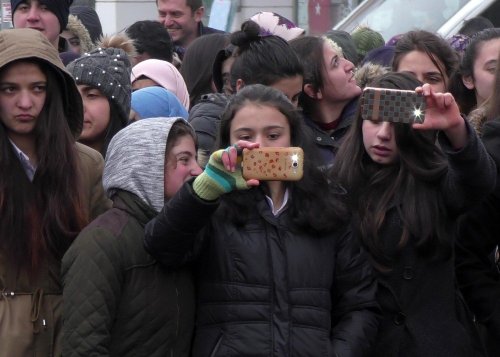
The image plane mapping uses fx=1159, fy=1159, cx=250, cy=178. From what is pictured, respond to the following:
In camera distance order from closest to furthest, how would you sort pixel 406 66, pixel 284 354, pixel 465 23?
pixel 284 354, pixel 406 66, pixel 465 23

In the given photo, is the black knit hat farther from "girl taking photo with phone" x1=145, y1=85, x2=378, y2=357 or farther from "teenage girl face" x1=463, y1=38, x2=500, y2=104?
"teenage girl face" x1=463, y1=38, x2=500, y2=104

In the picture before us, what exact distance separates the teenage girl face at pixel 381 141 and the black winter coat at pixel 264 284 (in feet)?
1.46

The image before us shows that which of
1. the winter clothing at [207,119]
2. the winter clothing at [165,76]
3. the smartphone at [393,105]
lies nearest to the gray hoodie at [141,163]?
the winter clothing at [207,119]

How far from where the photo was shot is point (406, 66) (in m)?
5.66

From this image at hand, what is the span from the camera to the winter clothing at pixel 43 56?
4.18 meters

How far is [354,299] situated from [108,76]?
1723 millimetres

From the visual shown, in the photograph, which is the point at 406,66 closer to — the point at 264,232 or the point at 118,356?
the point at 264,232

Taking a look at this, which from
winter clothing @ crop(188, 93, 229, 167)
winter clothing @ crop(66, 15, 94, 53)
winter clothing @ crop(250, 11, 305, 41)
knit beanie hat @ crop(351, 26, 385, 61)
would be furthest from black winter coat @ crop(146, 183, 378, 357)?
knit beanie hat @ crop(351, 26, 385, 61)

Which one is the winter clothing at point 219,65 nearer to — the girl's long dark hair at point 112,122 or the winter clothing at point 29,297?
the girl's long dark hair at point 112,122

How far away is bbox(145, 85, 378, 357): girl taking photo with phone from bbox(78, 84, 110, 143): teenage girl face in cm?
106

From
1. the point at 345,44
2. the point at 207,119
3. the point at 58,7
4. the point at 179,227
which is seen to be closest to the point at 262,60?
the point at 207,119

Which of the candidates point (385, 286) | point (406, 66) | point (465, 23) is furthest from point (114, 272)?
point (465, 23)

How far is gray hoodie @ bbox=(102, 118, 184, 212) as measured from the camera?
13.4ft

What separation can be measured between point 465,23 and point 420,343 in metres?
4.47
